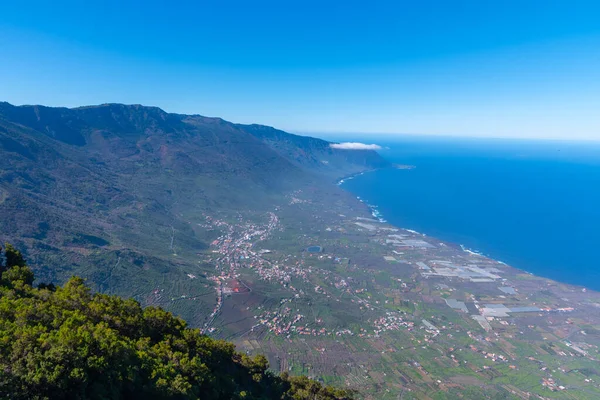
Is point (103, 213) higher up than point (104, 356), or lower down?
lower down

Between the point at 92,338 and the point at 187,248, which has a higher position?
the point at 92,338

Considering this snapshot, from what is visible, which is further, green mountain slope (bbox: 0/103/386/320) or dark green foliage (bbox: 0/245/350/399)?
green mountain slope (bbox: 0/103/386/320)

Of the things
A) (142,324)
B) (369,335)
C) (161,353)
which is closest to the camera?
(161,353)

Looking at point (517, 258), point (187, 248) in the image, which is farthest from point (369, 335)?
point (517, 258)

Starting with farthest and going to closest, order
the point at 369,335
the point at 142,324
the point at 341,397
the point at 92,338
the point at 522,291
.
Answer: the point at 522,291
the point at 369,335
the point at 341,397
the point at 142,324
the point at 92,338

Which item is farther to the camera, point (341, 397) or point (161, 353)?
point (341, 397)

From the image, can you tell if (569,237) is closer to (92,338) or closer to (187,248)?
(187,248)

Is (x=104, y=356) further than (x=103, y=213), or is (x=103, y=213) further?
(x=103, y=213)

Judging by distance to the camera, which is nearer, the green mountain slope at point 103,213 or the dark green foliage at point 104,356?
the dark green foliage at point 104,356
